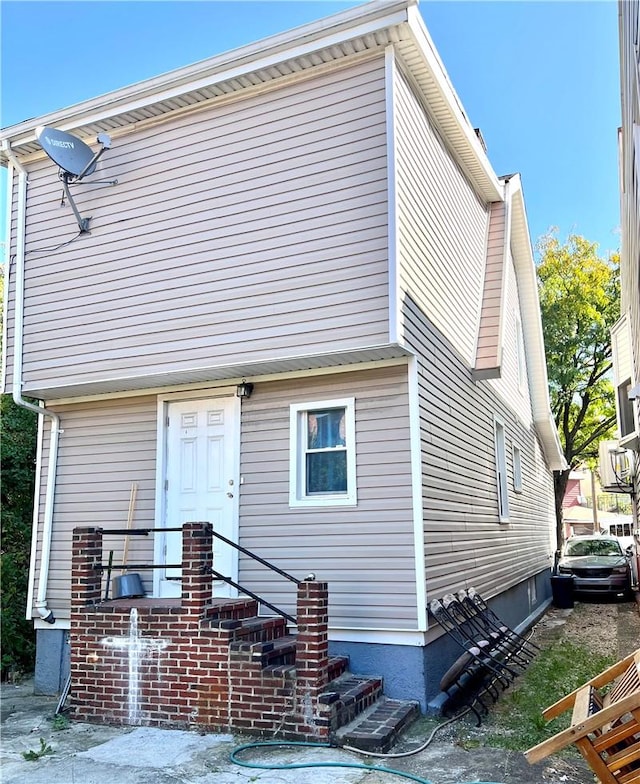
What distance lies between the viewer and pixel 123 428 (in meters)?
8.34

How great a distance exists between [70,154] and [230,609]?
17.7 ft

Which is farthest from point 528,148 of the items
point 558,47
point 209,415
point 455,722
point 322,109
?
point 455,722

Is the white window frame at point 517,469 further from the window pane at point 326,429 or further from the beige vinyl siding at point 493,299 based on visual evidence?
the window pane at point 326,429

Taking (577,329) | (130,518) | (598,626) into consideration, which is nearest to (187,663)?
(130,518)

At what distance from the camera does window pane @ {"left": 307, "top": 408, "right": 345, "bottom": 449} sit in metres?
7.18

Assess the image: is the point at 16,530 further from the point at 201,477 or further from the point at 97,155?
the point at 97,155

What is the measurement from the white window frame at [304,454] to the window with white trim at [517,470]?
6475 millimetres

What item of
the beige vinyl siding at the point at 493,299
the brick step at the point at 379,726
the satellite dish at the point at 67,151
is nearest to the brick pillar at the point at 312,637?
the brick step at the point at 379,726

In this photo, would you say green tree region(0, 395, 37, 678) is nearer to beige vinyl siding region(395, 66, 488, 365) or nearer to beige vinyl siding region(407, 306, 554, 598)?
beige vinyl siding region(407, 306, 554, 598)

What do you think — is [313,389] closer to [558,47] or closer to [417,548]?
[417,548]

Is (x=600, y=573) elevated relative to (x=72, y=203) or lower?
lower

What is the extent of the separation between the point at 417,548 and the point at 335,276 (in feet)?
9.00

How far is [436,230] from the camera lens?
8.22 metres

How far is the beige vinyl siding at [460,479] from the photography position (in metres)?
7.07
